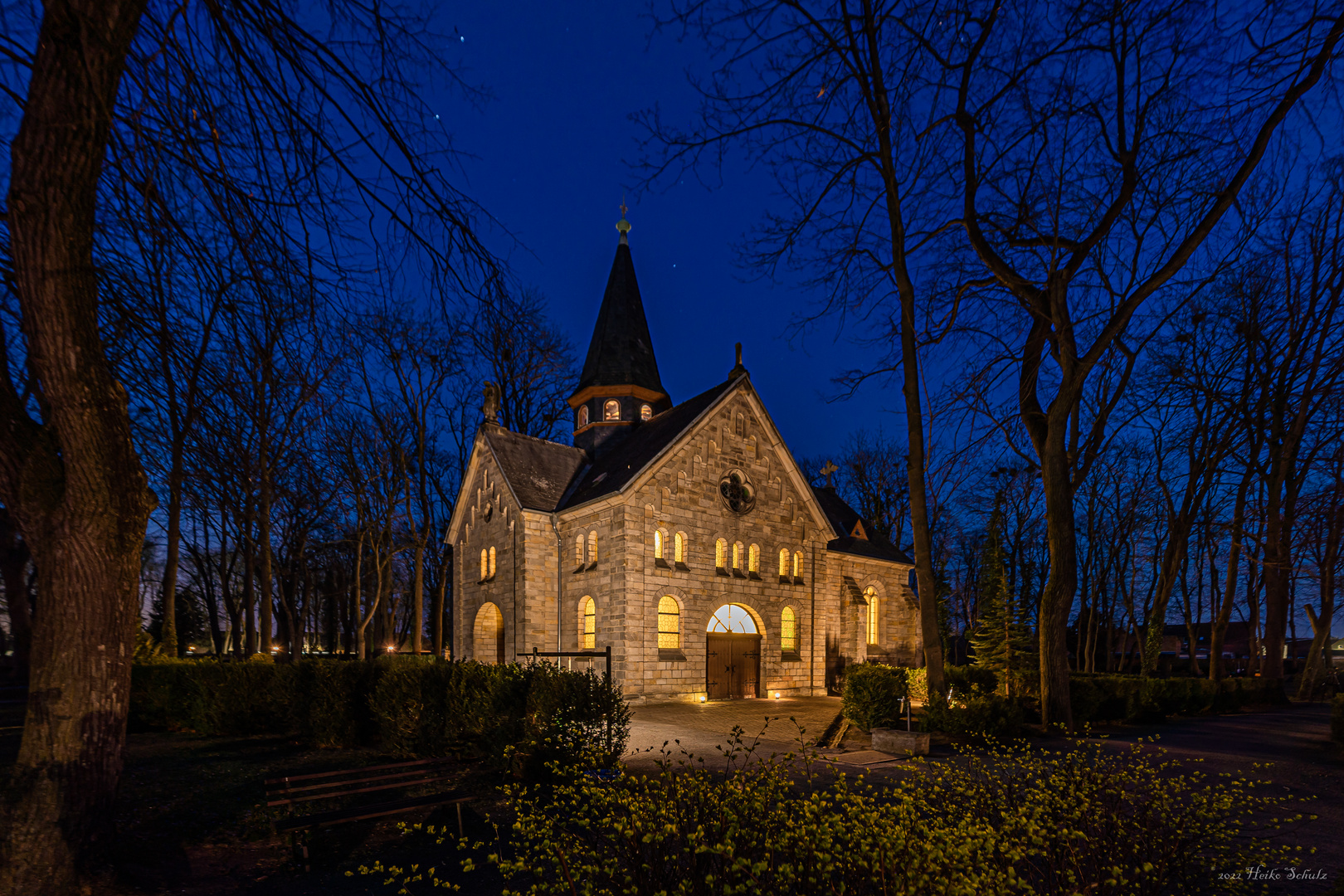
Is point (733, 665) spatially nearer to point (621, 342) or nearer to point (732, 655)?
point (732, 655)

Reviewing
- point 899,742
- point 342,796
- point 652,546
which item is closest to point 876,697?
point 899,742

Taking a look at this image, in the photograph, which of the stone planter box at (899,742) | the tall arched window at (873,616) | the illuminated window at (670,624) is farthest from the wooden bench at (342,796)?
the tall arched window at (873,616)

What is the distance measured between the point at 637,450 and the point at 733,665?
8421 mm

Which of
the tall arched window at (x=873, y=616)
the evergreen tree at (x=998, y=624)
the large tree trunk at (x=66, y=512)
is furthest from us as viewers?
the tall arched window at (x=873, y=616)

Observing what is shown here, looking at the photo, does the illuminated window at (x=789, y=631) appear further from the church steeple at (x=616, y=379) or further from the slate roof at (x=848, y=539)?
the church steeple at (x=616, y=379)

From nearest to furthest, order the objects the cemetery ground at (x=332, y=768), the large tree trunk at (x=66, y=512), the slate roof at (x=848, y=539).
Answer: the large tree trunk at (x=66, y=512) → the cemetery ground at (x=332, y=768) → the slate roof at (x=848, y=539)

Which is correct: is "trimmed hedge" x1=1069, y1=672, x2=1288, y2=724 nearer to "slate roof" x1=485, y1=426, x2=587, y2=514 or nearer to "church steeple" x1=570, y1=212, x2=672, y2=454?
"slate roof" x1=485, y1=426, x2=587, y2=514

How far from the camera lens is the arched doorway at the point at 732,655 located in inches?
895

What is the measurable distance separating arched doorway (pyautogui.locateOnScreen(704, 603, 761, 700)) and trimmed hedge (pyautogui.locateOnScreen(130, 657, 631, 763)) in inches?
463

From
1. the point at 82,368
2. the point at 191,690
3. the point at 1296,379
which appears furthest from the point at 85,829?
the point at 1296,379

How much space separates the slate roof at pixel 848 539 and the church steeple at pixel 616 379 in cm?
875

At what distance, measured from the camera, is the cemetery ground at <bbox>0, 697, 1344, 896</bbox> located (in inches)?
245

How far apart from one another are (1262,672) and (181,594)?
60.8 m

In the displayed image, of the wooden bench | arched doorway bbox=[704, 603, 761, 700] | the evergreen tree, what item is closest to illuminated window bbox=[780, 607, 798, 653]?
arched doorway bbox=[704, 603, 761, 700]
